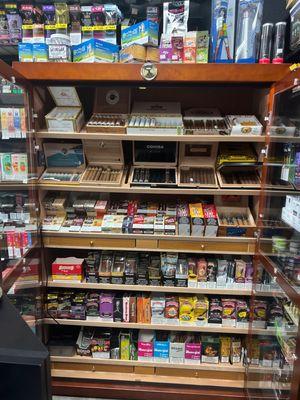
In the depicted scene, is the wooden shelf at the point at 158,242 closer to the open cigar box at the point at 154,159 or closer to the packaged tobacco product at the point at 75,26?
the open cigar box at the point at 154,159

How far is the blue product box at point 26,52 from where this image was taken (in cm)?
181

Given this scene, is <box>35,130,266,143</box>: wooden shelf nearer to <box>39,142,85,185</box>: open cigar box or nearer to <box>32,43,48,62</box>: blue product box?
<box>39,142,85,185</box>: open cigar box

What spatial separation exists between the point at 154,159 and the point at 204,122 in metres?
0.39

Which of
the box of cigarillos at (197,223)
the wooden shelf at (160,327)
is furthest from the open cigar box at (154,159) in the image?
the wooden shelf at (160,327)

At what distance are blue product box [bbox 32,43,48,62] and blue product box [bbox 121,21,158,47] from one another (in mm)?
448

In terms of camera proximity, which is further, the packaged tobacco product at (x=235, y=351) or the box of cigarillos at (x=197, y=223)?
the packaged tobacco product at (x=235, y=351)

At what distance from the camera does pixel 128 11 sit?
79.9 inches

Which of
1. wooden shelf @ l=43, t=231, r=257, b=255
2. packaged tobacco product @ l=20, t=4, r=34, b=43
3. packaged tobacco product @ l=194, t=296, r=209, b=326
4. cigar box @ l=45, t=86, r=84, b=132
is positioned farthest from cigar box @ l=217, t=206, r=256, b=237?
packaged tobacco product @ l=20, t=4, r=34, b=43

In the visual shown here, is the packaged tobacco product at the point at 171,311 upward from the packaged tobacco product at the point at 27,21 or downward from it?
downward

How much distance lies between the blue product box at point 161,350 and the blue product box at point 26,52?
195cm

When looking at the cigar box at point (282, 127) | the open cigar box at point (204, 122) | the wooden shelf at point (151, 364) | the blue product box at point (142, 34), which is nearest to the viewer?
the cigar box at point (282, 127)

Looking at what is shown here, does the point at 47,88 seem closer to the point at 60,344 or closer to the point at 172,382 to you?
the point at 60,344

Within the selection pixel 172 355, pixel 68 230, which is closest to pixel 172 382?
pixel 172 355

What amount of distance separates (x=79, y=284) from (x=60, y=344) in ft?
1.71
